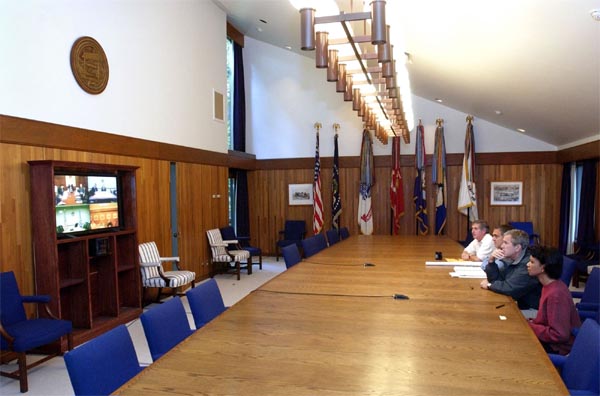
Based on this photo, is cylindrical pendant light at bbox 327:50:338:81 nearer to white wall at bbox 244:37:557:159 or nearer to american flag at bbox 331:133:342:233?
american flag at bbox 331:133:342:233

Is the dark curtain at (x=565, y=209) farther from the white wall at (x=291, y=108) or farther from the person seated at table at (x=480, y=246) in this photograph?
the person seated at table at (x=480, y=246)

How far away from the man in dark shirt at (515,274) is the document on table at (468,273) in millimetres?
320

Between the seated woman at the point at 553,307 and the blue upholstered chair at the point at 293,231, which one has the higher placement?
the seated woman at the point at 553,307

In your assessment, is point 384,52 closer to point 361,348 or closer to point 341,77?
point 341,77

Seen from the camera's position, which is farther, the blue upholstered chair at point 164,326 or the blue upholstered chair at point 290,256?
the blue upholstered chair at point 290,256

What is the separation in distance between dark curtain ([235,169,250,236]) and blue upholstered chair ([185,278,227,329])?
6.43m

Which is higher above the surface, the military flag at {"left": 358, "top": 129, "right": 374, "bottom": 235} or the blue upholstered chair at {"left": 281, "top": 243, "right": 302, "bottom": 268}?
the military flag at {"left": 358, "top": 129, "right": 374, "bottom": 235}

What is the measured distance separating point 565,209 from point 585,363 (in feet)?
23.3

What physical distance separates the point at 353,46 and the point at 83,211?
11.1 ft

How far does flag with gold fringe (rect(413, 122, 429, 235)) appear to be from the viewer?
8703mm

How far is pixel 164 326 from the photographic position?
234 cm

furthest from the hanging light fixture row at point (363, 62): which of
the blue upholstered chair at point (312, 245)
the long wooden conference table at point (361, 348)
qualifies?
the blue upholstered chair at point (312, 245)

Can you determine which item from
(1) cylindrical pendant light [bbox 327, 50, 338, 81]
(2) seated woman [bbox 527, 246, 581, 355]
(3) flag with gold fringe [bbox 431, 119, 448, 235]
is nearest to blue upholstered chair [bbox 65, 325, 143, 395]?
(1) cylindrical pendant light [bbox 327, 50, 338, 81]

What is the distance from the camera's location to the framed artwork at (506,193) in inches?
337
